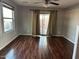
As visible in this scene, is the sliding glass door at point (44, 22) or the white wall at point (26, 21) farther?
the sliding glass door at point (44, 22)

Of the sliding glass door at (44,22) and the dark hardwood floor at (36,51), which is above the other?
the sliding glass door at (44,22)

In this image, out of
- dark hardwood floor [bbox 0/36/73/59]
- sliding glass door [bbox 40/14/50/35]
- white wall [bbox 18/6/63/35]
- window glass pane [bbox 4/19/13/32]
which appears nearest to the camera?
dark hardwood floor [bbox 0/36/73/59]

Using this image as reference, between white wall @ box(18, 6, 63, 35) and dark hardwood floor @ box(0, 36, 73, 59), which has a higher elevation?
white wall @ box(18, 6, 63, 35)

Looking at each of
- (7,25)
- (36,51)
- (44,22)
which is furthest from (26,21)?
(36,51)

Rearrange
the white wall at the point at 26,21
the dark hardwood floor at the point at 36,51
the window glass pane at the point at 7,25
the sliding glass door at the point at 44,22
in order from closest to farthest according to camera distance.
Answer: the dark hardwood floor at the point at 36,51 < the window glass pane at the point at 7,25 < the white wall at the point at 26,21 < the sliding glass door at the point at 44,22

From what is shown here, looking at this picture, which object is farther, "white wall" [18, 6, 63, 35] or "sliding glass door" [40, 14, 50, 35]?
"sliding glass door" [40, 14, 50, 35]

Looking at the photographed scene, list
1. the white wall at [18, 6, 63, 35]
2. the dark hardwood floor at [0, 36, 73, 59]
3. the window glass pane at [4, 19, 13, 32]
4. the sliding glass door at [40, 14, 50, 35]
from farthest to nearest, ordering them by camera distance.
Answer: the sliding glass door at [40, 14, 50, 35] < the white wall at [18, 6, 63, 35] < the window glass pane at [4, 19, 13, 32] < the dark hardwood floor at [0, 36, 73, 59]

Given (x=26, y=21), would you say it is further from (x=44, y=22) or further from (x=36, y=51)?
(x=36, y=51)

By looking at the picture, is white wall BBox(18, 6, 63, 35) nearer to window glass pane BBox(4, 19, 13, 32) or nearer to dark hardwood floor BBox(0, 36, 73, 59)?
window glass pane BBox(4, 19, 13, 32)

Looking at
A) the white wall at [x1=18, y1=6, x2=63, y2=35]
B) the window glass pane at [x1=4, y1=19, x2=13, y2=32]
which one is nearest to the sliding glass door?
the white wall at [x1=18, y1=6, x2=63, y2=35]

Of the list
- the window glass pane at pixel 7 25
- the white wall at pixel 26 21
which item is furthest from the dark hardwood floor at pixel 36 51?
the white wall at pixel 26 21

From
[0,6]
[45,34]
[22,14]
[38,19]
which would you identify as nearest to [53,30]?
[45,34]

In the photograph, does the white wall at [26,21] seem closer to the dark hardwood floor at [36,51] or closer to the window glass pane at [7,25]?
the window glass pane at [7,25]

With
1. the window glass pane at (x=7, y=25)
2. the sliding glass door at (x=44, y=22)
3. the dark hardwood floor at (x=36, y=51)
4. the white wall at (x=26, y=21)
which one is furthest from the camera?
the sliding glass door at (x=44, y=22)
